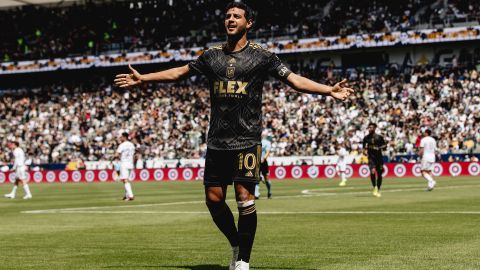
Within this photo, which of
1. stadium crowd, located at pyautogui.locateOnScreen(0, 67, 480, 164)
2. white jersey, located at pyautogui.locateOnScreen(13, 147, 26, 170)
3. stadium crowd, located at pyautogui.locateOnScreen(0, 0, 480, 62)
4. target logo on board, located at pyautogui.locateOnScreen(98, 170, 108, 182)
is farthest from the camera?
stadium crowd, located at pyautogui.locateOnScreen(0, 0, 480, 62)

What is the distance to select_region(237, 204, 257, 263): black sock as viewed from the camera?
9156 millimetres

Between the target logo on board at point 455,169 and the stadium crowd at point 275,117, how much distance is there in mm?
1662

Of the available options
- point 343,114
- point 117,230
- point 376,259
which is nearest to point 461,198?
point 117,230

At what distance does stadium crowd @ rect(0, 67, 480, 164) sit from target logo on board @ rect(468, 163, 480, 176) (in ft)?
6.39

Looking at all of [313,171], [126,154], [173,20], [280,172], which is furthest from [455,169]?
[173,20]

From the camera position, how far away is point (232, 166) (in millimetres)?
9328

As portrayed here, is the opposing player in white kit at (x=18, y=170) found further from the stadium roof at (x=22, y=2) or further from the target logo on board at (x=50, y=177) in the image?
the stadium roof at (x=22, y=2)

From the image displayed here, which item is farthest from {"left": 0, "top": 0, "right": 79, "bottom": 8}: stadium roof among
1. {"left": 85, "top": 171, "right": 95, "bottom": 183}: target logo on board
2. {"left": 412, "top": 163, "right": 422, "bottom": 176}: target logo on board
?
{"left": 412, "top": 163, "right": 422, "bottom": 176}: target logo on board

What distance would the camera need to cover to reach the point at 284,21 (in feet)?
216

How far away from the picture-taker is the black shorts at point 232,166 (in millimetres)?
9219

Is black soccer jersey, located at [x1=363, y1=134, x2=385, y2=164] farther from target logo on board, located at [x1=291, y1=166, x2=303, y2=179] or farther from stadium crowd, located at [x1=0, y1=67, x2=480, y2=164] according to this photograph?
target logo on board, located at [x1=291, y1=166, x2=303, y2=179]

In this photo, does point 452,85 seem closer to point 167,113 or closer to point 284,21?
point 284,21

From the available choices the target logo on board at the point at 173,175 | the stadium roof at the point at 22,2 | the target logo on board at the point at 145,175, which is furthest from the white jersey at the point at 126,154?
the stadium roof at the point at 22,2

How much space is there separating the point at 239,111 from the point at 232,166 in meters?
0.60
